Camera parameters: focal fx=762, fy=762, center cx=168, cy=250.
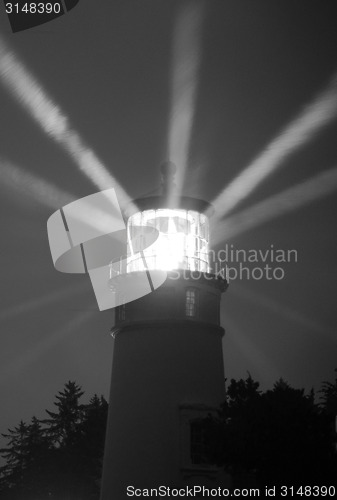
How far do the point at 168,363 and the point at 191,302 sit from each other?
6.71 ft

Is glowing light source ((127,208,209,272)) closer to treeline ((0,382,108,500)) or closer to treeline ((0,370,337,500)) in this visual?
treeline ((0,370,337,500))

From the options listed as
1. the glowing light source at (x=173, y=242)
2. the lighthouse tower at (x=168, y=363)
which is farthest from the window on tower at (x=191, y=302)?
the glowing light source at (x=173, y=242)

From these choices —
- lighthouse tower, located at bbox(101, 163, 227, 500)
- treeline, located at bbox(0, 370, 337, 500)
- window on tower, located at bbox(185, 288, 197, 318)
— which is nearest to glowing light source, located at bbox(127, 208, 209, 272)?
lighthouse tower, located at bbox(101, 163, 227, 500)

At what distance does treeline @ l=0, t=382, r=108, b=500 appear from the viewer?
151 ft

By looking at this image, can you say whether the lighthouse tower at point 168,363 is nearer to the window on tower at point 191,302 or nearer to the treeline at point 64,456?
the window on tower at point 191,302

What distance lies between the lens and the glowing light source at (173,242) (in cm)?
2325

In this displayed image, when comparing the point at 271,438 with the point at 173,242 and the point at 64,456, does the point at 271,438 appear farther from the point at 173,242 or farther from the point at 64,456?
the point at 64,456

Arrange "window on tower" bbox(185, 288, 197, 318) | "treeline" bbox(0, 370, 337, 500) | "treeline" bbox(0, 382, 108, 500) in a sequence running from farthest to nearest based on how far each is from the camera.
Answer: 1. "treeline" bbox(0, 382, 108, 500)
2. "window on tower" bbox(185, 288, 197, 318)
3. "treeline" bbox(0, 370, 337, 500)

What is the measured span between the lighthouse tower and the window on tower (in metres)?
0.03

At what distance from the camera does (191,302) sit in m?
23.8

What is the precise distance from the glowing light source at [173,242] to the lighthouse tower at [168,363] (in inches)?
1.2

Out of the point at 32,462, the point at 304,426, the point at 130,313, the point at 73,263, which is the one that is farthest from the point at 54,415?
the point at 304,426

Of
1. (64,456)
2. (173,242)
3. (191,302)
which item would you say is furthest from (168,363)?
(64,456)

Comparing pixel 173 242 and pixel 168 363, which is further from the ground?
pixel 173 242
